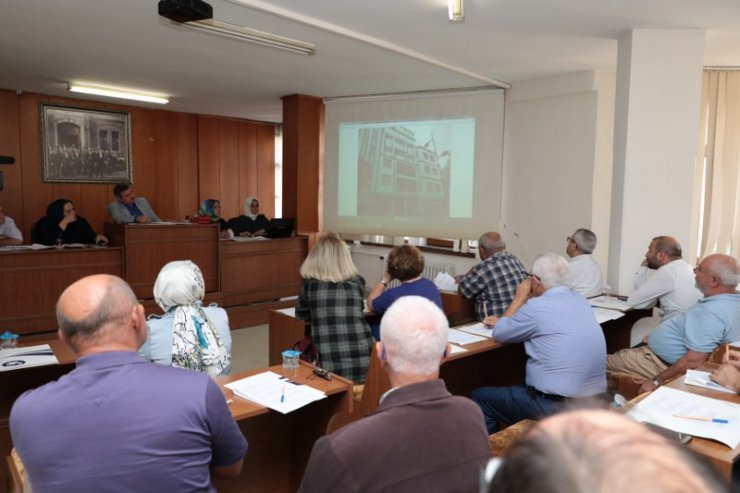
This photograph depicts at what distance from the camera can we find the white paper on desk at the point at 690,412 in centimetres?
188

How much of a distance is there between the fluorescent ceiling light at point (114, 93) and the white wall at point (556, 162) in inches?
207

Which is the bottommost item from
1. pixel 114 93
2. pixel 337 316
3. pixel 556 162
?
pixel 337 316

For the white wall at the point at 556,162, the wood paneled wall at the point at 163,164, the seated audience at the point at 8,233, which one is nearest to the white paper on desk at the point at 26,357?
the seated audience at the point at 8,233

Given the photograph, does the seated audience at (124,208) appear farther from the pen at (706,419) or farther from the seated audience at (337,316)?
the pen at (706,419)

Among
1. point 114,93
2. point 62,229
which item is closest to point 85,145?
point 114,93

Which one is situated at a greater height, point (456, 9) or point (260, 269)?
point (456, 9)

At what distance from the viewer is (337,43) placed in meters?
5.08

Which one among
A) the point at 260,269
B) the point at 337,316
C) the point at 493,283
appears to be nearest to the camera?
the point at 337,316

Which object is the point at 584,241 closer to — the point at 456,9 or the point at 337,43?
the point at 456,9

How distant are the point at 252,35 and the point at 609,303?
369cm

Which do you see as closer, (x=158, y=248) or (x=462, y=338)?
(x=462, y=338)

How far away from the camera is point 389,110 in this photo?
7.54 meters

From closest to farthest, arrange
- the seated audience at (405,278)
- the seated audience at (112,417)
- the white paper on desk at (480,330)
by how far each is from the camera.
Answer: the seated audience at (112,417) < the white paper on desk at (480,330) < the seated audience at (405,278)

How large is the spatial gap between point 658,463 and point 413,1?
400 centimetres
